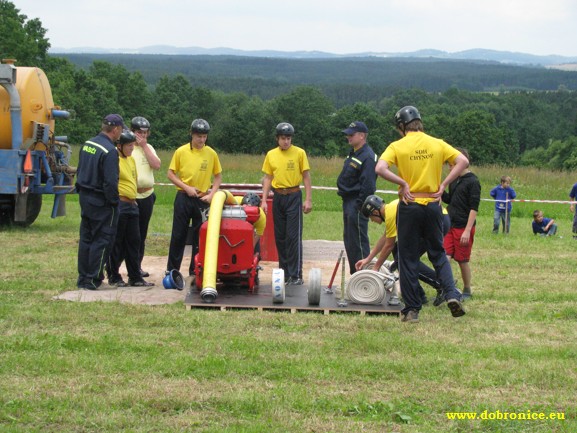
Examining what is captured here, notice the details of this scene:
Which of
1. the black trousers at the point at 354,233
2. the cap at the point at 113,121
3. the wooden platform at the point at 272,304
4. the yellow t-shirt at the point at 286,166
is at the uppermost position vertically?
the cap at the point at 113,121

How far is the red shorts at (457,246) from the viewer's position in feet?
34.6

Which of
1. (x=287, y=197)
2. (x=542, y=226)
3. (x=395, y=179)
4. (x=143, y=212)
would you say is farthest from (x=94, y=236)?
(x=542, y=226)

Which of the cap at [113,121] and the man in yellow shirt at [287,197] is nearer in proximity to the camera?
the cap at [113,121]

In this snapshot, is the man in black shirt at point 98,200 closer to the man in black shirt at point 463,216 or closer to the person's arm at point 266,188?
the person's arm at point 266,188

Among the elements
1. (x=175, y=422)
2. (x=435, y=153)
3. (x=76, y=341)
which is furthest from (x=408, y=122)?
(x=175, y=422)

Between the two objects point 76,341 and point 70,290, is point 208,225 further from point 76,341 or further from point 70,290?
point 76,341

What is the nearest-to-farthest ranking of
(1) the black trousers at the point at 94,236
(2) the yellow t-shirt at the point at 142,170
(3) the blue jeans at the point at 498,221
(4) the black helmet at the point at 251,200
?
(1) the black trousers at the point at 94,236 → (4) the black helmet at the point at 251,200 → (2) the yellow t-shirt at the point at 142,170 → (3) the blue jeans at the point at 498,221

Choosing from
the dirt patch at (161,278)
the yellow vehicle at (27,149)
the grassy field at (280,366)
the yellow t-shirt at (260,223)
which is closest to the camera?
the grassy field at (280,366)

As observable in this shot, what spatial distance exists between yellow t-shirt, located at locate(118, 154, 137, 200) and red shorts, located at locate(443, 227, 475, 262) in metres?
3.59

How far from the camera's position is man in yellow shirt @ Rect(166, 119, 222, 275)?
445 inches

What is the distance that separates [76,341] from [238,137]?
95191 mm

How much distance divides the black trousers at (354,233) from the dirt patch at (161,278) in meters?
0.41

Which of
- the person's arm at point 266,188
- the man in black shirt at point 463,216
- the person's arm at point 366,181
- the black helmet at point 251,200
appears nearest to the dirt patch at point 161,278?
the person's arm at point 266,188

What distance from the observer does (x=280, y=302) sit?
984 cm
